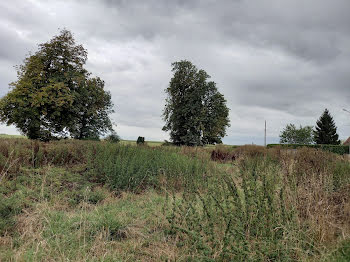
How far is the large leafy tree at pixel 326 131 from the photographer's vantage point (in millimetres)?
47125

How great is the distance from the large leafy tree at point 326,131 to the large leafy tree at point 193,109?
2318 centimetres

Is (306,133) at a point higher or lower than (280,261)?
higher

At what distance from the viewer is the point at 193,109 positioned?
3250 centimetres

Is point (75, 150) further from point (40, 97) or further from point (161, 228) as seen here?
point (40, 97)

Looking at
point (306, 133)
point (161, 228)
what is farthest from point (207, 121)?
point (306, 133)

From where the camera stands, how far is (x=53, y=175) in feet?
21.0

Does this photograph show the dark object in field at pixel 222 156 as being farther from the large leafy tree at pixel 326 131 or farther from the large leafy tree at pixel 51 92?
the large leafy tree at pixel 326 131

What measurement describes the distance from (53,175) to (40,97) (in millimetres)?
13883

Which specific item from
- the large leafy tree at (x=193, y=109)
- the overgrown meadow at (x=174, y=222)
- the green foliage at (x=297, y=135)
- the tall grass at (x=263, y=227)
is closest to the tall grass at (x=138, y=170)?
the overgrown meadow at (x=174, y=222)

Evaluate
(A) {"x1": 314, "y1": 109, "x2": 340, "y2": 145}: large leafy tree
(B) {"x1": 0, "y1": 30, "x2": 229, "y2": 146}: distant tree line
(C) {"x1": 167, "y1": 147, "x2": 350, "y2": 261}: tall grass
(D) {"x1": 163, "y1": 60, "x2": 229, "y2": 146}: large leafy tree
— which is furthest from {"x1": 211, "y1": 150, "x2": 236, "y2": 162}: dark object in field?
(A) {"x1": 314, "y1": 109, "x2": 340, "y2": 145}: large leafy tree

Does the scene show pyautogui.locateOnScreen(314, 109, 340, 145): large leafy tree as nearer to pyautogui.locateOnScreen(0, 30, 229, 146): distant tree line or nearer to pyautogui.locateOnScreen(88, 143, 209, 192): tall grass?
pyautogui.locateOnScreen(0, 30, 229, 146): distant tree line

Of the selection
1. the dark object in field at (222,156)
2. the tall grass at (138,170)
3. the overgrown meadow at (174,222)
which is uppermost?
the dark object in field at (222,156)

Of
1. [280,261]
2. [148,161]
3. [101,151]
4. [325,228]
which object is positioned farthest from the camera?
[101,151]

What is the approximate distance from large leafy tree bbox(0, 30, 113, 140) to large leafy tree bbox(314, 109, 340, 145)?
4074 centimetres
